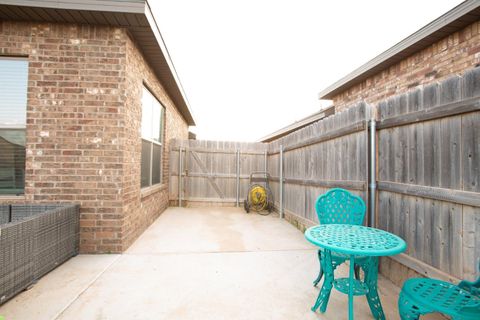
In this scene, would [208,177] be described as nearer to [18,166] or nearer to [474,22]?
[18,166]

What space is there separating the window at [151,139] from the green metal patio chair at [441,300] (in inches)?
181

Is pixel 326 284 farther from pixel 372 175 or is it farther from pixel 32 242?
pixel 32 242

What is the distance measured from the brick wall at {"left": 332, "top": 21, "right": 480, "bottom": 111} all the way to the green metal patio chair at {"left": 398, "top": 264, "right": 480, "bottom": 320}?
2325 mm

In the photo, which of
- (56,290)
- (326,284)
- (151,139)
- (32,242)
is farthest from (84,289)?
(151,139)

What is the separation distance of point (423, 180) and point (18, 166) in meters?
5.26

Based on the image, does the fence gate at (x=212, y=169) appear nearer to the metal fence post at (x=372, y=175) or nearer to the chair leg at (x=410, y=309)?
the metal fence post at (x=372, y=175)

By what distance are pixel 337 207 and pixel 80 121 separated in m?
3.84

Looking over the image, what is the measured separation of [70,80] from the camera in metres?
3.30

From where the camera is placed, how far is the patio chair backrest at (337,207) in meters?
2.51

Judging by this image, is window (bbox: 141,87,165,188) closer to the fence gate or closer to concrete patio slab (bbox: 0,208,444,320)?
the fence gate

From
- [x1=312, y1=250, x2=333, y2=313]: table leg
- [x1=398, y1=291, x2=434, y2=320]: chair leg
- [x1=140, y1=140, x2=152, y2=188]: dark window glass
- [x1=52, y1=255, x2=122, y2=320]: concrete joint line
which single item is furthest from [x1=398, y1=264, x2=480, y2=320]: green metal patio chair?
[x1=140, y1=140, x2=152, y2=188]: dark window glass

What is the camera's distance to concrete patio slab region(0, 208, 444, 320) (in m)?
1.95

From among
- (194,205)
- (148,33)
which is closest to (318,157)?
(148,33)

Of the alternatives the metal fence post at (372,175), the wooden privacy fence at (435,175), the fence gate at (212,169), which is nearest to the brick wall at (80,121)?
the metal fence post at (372,175)
